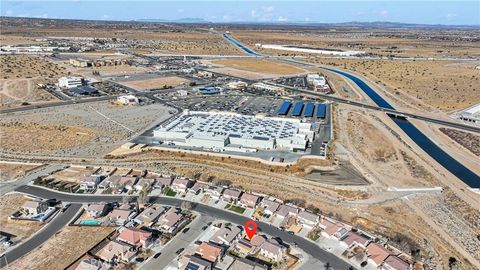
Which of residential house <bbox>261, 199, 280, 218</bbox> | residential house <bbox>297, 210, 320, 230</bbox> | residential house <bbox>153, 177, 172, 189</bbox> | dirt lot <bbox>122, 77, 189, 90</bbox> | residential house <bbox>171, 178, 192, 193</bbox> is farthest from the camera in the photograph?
dirt lot <bbox>122, 77, 189, 90</bbox>

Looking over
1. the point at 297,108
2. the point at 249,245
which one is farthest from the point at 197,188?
the point at 297,108

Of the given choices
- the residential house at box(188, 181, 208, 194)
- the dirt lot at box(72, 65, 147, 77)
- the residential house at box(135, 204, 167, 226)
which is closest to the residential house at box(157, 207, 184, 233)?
the residential house at box(135, 204, 167, 226)

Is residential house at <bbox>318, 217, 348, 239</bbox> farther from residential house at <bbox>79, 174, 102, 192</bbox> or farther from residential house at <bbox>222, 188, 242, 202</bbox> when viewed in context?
residential house at <bbox>79, 174, 102, 192</bbox>

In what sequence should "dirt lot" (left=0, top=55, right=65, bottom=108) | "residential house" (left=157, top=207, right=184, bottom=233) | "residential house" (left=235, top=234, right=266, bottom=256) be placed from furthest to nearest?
"dirt lot" (left=0, top=55, right=65, bottom=108)
"residential house" (left=157, top=207, right=184, bottom=233)
"residential house" (left=235, top=234, right=266, bottom=256)

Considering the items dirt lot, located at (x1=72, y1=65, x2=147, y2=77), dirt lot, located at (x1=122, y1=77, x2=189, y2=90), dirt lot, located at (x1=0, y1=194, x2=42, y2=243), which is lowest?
dirt lot, located at (x1=0, y1=194, x2=42, y2=243)

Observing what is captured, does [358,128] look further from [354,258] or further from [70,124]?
[70,124]

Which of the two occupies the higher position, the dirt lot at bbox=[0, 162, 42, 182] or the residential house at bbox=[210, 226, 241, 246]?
the dirt lot at bbox=[0, 162, 42, 182]

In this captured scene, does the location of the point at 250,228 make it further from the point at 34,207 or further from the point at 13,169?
the point at 13,169
